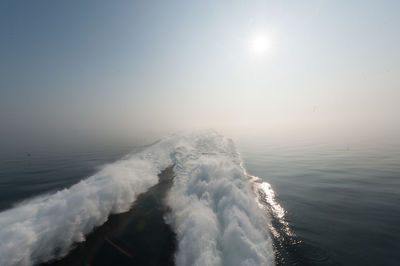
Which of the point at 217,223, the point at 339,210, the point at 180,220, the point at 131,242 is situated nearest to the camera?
the point at 131,242

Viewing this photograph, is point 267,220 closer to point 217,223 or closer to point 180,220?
point 217,223

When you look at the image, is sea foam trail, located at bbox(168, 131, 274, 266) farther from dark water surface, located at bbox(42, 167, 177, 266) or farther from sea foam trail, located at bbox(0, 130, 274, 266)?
dark water surface, located at bbox(42, 167, 177, 266)

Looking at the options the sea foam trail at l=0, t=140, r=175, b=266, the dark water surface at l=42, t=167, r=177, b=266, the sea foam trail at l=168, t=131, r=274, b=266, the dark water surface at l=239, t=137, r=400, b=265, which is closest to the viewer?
the sea foam trail at l=168, t=131, r=274, b=266

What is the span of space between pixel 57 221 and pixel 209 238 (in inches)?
233

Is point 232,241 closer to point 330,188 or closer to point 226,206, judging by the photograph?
point 226,206

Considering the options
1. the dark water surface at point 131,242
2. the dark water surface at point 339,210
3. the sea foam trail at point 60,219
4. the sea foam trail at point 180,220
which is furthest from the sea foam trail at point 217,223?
the sea foam trail at point 60,219

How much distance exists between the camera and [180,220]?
700 centimetres

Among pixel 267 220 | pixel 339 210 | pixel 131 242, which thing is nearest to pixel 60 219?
pixel 131 242

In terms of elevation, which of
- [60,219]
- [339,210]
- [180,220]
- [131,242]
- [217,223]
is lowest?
[339,210]

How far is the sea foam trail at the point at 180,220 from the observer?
4906mm

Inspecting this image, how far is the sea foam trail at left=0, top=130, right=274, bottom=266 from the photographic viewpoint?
4.91m

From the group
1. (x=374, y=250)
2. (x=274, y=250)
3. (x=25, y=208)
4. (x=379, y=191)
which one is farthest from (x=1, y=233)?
(x=379, y=191)

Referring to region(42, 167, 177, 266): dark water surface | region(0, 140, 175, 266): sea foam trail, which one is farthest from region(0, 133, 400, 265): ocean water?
region(0, 140, 175, 266): sea foam trail

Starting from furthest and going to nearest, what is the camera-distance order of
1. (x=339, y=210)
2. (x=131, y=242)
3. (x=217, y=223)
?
1. (x=339, y=210)
2. (x=217, y=223)
3. (x=131, y=242)
